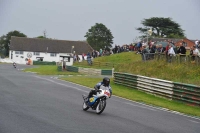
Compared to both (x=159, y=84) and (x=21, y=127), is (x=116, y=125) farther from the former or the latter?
(x=159, y=84)

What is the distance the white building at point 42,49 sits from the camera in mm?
120312

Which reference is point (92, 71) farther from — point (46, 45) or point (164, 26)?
point (46, 45)

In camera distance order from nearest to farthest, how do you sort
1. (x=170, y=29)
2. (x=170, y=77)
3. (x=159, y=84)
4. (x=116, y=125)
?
(x=116, y=125) < (x=159, y=84) < (x=170, y=77) < (x=170, y=29)

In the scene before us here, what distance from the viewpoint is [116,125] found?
1226 centimetres

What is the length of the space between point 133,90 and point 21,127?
18.2 meters

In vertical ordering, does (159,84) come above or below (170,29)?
below

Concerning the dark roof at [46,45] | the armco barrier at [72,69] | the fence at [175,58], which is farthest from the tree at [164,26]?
the fence at [175,58]

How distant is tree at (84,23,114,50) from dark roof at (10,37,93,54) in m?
12.4

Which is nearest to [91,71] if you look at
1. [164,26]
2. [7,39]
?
[164,26]

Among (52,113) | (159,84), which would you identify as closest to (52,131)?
(52,113)

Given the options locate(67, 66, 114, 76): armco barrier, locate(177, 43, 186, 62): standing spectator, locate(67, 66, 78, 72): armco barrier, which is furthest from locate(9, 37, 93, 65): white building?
locate(177, 43, 186, 62): standing spectator

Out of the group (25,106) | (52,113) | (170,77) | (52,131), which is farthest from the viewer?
(170,77)

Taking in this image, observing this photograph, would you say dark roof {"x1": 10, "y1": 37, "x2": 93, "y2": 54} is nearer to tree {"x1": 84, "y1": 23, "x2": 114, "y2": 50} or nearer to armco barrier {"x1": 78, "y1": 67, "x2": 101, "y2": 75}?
tree {"x1": 84, "y1": 23, "x2": 114, "y2": 50}

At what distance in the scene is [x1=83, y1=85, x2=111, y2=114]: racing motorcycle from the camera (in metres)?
14.8
